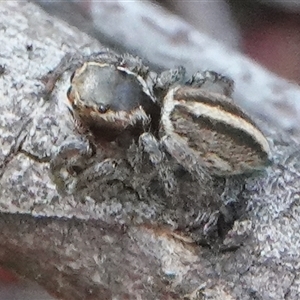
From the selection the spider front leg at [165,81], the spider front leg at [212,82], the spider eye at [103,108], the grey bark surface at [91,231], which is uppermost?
the spider front leg at [212,82]

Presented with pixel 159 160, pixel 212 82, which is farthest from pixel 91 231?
pixel 212 82

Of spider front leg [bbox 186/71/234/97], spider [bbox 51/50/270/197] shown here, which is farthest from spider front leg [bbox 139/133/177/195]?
spider front leg [bbox 186/71/234/97]

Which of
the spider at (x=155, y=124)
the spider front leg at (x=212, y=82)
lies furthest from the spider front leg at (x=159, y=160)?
the spider front leg at (x=212, y=82)

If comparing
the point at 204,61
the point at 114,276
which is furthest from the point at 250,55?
the point at 114,276

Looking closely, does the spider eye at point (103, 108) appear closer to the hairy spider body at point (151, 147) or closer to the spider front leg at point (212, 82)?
the hairy spider body at point (151, 147)

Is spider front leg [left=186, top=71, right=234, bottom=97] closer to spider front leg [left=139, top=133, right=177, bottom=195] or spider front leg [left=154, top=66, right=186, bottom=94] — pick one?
spider front leg [left=154, top=66, right=186, bottom=94]

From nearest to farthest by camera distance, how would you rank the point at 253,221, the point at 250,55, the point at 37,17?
1. the point at 253,221
2. the point at 37,17
3. the point at 250,55

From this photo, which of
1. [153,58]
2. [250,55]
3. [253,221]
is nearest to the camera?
[253,221]

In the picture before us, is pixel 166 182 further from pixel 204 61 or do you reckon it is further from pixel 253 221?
pixel 204 61
